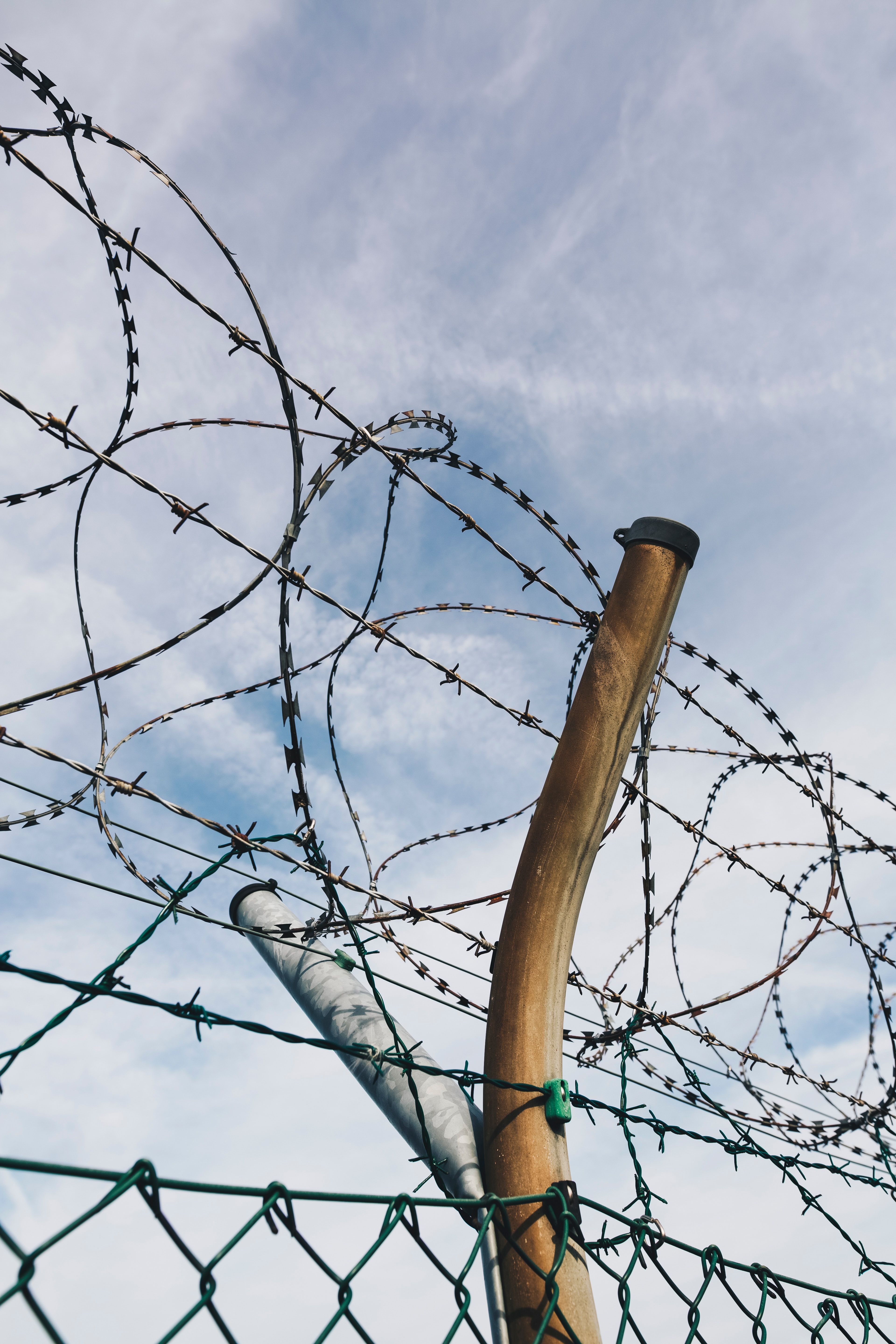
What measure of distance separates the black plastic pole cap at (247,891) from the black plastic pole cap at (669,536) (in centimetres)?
135

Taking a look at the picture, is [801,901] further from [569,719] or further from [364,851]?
[569,719]

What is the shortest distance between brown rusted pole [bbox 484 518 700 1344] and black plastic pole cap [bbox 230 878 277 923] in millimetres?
920

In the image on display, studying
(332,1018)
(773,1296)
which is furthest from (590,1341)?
(332,1018)

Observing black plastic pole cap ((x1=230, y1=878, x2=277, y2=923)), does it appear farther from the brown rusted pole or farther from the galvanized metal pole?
the brown rusted pole

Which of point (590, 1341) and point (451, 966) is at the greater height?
point (451, 966)

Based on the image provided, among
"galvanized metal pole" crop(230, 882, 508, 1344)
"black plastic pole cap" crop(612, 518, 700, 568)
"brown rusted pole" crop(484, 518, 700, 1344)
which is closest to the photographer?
"brown rusted pole" crop(484, 518, 700, 1344)

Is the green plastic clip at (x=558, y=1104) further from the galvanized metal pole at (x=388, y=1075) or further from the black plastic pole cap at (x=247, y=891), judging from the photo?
the black plastic pole cap at (x=247, y=891)

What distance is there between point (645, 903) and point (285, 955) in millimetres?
1071

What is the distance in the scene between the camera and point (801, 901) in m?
3.23

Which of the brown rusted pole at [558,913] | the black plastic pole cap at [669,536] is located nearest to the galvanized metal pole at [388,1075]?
the brown rusted pole at [558,913]

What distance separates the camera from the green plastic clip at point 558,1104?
1627mm

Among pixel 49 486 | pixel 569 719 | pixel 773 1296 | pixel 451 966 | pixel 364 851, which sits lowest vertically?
pixel 773 1296

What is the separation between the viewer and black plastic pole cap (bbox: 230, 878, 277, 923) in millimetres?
2492

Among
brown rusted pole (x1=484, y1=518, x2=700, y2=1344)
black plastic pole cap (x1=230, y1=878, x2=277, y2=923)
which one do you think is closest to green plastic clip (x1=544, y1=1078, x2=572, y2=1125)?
brown rusted pole (x1=484, y1=518, x2=700, y2=1344)
